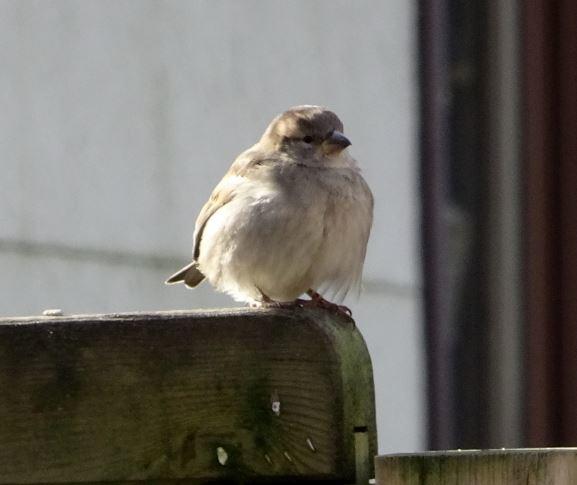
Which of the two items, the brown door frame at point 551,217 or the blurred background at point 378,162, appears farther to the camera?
the brown door frame at point 551,217

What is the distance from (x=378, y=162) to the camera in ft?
20.9

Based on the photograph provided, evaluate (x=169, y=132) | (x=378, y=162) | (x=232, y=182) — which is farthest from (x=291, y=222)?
(x=378, y=162)

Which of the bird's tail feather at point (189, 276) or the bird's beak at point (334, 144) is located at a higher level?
the bird's beak at point (334, 144)

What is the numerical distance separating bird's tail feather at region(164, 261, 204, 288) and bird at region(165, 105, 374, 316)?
42cm

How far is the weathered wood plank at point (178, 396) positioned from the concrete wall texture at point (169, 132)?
280cm

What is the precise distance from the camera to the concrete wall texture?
15.9 ft

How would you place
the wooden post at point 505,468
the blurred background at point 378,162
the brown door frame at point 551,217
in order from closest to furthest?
the wooden post at point 505,468 → the blurred background at point 378,162 → the brown door frame at point 551,217

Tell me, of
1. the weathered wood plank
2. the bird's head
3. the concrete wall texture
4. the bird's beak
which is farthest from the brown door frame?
the weathered wood plank

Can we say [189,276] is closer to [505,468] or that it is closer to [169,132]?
[169,132]

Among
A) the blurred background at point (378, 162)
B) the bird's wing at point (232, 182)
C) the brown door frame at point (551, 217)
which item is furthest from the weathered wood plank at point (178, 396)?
the brown door frame at point (551, 217)

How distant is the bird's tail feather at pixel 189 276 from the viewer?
4824 mm

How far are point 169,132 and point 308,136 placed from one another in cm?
112

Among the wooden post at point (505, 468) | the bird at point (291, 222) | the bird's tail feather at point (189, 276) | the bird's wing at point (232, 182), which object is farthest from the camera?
the bird's tail feather at point (189, 276)

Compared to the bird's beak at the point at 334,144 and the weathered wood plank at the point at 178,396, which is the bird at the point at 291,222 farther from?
the weathered wood plank at the point at 178,396
